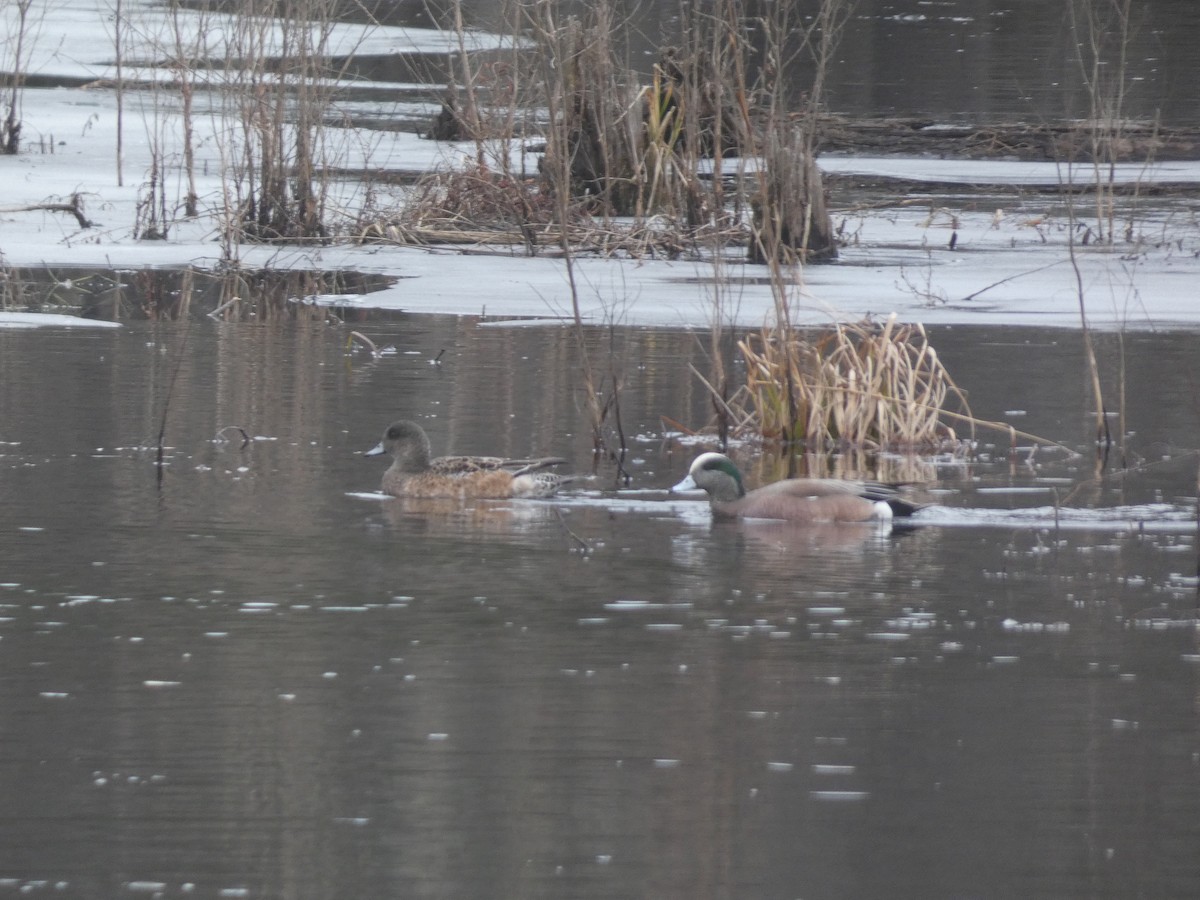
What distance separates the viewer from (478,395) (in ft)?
39.4

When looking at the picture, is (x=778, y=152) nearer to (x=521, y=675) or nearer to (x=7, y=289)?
(x=7, y=289)

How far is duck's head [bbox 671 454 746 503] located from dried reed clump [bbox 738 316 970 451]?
5.65ft

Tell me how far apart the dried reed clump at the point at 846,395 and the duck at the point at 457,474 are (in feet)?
5.68

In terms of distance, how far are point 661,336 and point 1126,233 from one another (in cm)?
542

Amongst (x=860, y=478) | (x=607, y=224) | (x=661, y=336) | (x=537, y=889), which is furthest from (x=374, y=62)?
(x=537, y=889)

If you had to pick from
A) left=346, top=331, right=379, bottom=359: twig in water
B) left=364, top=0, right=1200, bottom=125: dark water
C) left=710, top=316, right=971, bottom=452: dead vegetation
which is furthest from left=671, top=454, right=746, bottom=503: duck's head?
left=364, top=0, right=1200, bottom=125: dark water

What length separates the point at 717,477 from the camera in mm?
8883

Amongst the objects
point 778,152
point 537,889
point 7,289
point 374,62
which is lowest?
point 537,889

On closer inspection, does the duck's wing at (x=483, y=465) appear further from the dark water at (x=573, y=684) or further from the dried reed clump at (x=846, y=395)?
the dried reed clump at (x=846, y=395)

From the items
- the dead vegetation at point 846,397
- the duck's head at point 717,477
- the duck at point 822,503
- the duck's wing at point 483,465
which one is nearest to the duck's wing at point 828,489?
the duck at point 822,503

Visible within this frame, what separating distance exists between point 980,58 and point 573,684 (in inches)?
1342

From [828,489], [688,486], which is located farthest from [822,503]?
[688,486]

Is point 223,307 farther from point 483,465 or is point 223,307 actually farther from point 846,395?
point 483,465

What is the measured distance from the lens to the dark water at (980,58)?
1156 inches
